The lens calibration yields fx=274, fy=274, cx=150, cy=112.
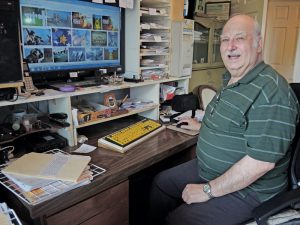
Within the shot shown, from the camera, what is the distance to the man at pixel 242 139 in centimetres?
102

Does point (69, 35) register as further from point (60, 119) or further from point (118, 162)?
point (118, 162)

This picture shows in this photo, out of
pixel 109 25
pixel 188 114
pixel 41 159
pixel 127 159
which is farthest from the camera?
pixel 188 114

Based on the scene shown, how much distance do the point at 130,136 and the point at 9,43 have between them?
72 centimetres

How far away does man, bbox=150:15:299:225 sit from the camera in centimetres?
102

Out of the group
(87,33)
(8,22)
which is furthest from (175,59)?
(8,22)

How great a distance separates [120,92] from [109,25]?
50cm

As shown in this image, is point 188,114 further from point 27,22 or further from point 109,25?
point 27,22

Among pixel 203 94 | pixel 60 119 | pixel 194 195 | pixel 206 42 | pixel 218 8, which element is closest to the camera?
pixel 194 195

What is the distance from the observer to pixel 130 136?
1487 mm

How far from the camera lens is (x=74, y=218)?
1.04m

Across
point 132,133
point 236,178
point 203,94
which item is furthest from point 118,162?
point 203,94

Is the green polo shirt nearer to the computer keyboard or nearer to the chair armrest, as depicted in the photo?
the chair armrest

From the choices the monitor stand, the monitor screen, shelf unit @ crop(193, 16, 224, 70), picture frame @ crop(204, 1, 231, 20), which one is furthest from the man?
picture frame @ crop(204, 1, 231, 20)

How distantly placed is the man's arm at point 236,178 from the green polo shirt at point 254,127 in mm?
34
